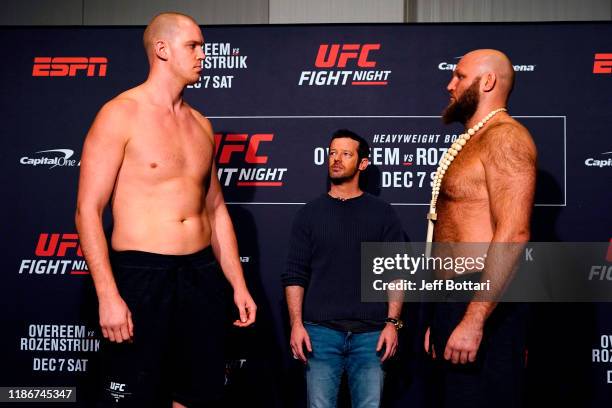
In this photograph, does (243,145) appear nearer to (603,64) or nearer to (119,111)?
(119,111)

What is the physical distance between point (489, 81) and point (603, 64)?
1.51m

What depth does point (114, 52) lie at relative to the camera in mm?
3922

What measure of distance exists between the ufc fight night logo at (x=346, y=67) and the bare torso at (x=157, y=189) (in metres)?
1.40

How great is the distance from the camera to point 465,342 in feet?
7.59

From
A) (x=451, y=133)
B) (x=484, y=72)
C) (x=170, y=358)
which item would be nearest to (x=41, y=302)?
(x=170, y=358)

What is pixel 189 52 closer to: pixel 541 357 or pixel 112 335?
pixel 112 335

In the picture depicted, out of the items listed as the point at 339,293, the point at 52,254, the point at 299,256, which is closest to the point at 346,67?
the point at 299,256

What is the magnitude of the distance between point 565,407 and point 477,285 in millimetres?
1722

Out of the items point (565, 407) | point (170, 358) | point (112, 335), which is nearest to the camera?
point (112, 335)

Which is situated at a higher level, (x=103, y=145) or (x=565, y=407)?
(x=103, y=145)

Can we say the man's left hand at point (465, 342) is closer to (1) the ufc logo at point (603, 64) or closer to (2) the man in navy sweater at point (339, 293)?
(2) the man in navy sweater at point (339, 293)

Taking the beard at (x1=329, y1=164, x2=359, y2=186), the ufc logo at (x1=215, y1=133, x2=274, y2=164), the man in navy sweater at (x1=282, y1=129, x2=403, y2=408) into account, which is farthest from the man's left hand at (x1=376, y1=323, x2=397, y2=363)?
the ufc logo at (x1=215, y1=133, x2=274, y2=164)

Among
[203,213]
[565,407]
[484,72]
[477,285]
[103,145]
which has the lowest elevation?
[565,407]

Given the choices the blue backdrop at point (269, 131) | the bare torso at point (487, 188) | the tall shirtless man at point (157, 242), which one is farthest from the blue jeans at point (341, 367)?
the bare torso at point (487, 188)
